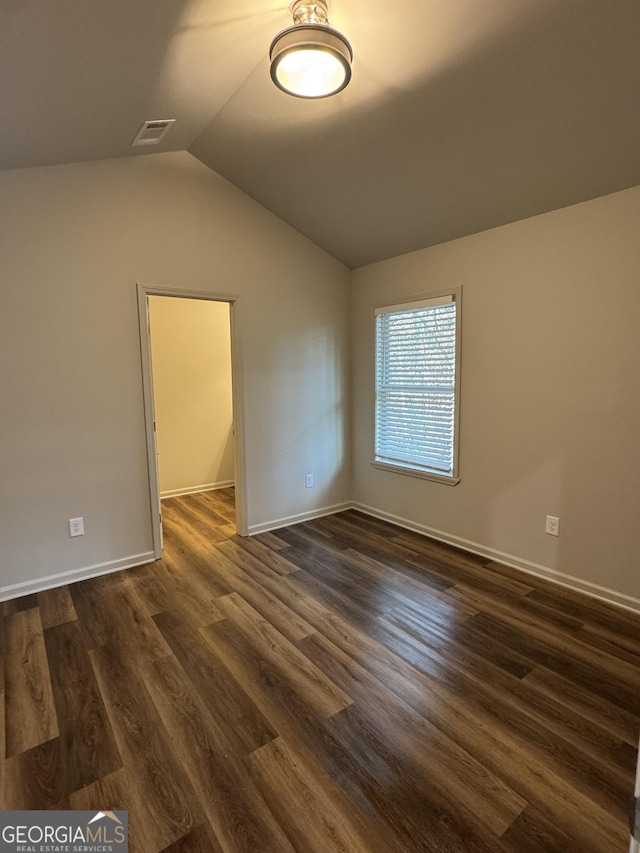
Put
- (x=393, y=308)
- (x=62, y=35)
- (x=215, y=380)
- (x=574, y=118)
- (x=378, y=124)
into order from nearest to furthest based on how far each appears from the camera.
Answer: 1. (x=62, y=35)
2. (x=574, y=118)
3. (x=378, y=124)
4. (x=393, y=308)
5. (x=215, y=380)

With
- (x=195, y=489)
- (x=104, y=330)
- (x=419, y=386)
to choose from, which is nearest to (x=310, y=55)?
(x=104, y=330)

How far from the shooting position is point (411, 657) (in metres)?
2.10

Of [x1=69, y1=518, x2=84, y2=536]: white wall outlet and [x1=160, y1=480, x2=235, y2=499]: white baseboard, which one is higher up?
[x1=69, y1=518, x2=84, y2=536]: white wall outlet

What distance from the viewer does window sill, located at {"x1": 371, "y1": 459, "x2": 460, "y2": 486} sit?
136 inches

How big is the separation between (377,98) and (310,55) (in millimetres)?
742

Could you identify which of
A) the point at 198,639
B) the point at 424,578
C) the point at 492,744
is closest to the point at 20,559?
the point at 198,639

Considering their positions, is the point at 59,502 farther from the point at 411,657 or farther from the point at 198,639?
the point at 411,657

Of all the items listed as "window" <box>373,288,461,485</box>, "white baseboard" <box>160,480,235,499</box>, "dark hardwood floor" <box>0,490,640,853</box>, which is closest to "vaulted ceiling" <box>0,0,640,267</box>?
"window" <box>373,288,461,485</box>

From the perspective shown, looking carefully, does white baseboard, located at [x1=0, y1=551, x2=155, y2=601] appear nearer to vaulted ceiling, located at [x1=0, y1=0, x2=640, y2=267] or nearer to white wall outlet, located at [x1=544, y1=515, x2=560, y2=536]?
vaulted ceiling, located at [x1=0, y1=0, x2=640, y2=267]

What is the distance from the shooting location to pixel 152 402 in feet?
10.3

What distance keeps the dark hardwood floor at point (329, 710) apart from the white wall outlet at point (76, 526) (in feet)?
1.21

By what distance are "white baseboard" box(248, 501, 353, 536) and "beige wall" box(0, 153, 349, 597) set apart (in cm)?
9

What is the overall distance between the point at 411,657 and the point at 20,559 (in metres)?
2.55

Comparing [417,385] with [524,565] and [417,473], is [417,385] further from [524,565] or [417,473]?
[524,565]
